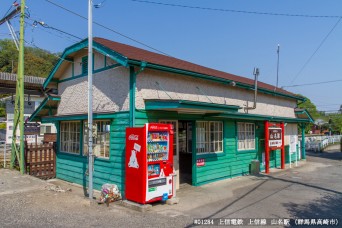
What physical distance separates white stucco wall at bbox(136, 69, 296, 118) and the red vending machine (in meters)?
1.19

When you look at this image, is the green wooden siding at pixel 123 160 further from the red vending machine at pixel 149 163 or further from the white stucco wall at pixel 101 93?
the red vending machine at pixel 149 163

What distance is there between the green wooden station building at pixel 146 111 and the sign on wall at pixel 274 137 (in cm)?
60

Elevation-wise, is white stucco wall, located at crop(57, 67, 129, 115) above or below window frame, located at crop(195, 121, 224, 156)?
above

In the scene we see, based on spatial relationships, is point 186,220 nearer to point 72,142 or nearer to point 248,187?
point 248,187

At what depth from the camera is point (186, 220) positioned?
629 centimetres

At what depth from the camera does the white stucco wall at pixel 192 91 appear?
8.44m

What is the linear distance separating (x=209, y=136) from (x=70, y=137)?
216 inches

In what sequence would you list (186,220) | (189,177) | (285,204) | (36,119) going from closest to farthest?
1. (186,220)
2. (285,204)
3. (189,177)
4. (36,119)

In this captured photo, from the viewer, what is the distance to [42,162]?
1183 centimetres

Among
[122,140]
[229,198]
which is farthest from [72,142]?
[229,198]

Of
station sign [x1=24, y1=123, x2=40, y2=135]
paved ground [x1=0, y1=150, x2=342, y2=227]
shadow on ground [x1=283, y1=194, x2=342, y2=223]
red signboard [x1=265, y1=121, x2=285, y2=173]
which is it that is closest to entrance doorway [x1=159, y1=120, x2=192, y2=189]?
paved ground [x1=0, y1=150, x2=342, y2=227]

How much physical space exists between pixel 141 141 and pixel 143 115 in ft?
4.35

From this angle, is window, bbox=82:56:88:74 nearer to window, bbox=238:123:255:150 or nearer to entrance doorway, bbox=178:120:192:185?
entrance doorway, bbox=178:120:192:185

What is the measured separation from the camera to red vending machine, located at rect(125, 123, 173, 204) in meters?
7.07
